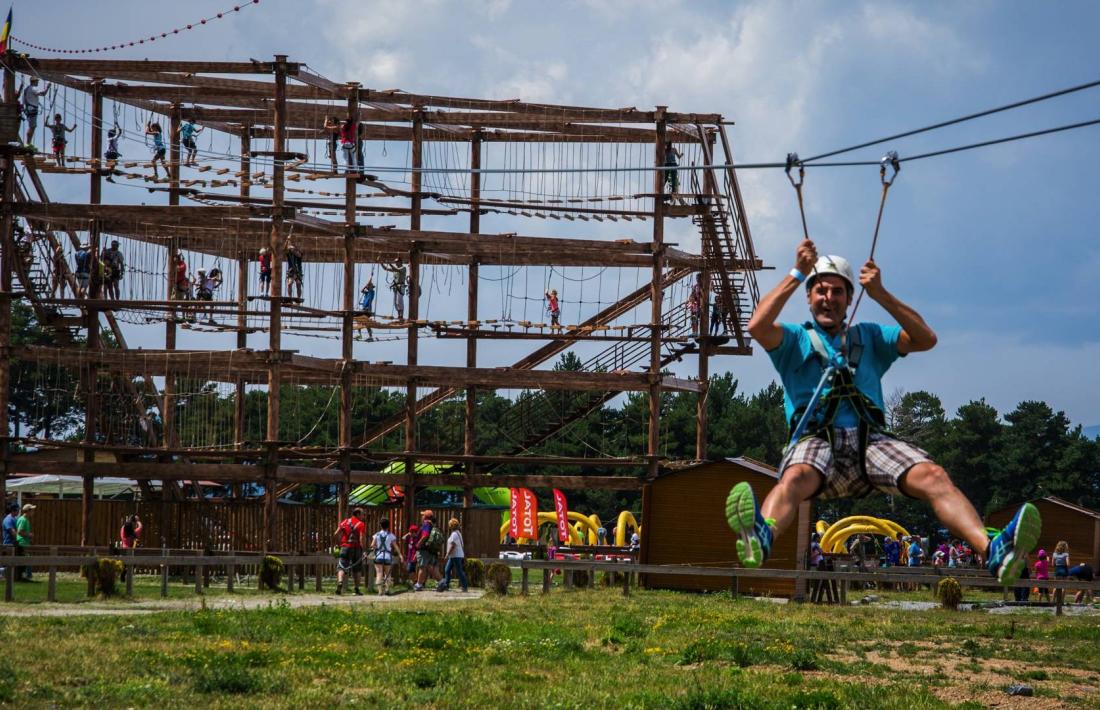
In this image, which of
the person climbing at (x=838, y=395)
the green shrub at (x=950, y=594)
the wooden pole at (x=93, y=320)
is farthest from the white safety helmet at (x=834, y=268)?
the wooden pole at (x=93, y=320)

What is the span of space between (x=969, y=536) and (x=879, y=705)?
266 inches

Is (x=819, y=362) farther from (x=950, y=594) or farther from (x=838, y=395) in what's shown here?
(x=950, y=594)

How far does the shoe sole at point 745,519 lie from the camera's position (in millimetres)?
9391

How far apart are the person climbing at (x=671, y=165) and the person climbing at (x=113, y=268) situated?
52.4 feet

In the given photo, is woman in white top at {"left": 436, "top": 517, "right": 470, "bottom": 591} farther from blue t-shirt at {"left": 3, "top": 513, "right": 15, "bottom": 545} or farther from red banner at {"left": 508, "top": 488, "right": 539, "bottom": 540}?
red banner at {"left": 508, "top": 488, "right": 539, "bottom": 540}

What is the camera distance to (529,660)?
19047 millimetres

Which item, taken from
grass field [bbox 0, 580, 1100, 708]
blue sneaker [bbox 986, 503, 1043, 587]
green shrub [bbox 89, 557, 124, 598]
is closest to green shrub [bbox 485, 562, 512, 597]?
grass field [bbox 0, 580, 1100, 708]

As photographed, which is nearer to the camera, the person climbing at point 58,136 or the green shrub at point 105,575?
the green shrub at point 105,575

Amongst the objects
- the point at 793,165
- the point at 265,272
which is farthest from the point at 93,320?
the point at 793,165

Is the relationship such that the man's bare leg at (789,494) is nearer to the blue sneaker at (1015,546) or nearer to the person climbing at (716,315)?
the blue sneaker at (1015,546)

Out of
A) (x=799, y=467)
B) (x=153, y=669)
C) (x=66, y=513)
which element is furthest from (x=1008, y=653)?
(x=66, y=513)

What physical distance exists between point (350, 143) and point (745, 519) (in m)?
37.9

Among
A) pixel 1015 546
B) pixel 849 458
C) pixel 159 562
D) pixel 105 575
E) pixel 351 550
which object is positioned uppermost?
pixel 849 458

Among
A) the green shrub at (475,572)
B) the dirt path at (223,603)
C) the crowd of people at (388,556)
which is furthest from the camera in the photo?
the green shrub at (475,572)
